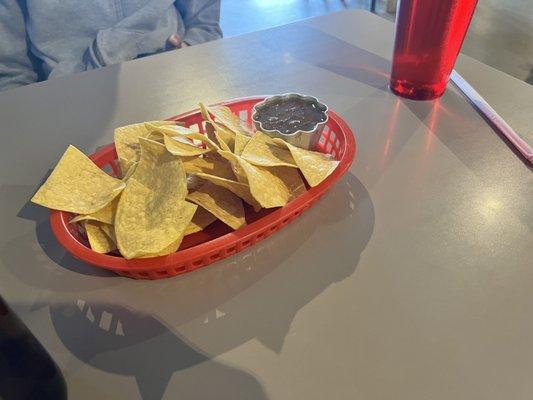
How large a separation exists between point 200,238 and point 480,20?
366 centimetres

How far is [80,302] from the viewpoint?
0.58 metres

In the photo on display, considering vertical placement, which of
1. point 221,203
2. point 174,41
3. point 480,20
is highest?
point 221,203

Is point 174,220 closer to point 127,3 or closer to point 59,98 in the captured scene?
point 59,98

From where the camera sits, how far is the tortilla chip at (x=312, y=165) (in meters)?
0.65

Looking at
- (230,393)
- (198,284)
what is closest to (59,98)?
(198,284)

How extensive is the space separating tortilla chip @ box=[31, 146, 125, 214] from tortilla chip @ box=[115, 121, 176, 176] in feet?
0.14

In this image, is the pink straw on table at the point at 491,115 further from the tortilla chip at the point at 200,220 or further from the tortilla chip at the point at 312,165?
the tortilla chip at the point at 200,220

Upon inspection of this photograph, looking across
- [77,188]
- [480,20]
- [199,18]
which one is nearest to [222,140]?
[77,188]

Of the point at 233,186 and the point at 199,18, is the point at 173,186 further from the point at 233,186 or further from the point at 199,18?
the point at 199,18

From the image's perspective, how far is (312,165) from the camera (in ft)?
2.18

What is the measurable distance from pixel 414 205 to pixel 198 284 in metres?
0.37

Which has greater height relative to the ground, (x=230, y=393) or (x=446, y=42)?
(x=446, y=42)

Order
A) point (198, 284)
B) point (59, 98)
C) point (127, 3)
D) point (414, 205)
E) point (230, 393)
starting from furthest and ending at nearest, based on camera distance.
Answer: point (127, 3) < point (59, 98) < point (414, 205) < point (198, 284) < point (230, 393)

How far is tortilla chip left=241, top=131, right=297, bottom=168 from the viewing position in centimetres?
66
